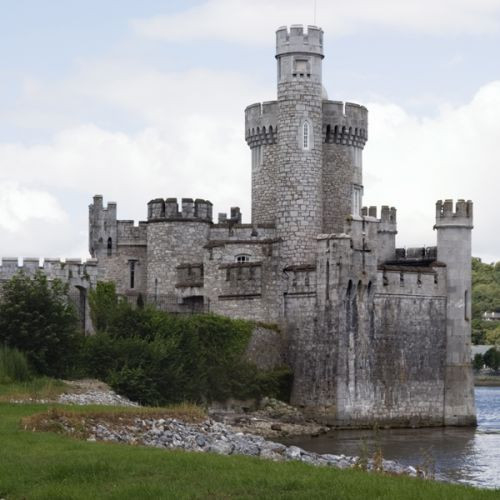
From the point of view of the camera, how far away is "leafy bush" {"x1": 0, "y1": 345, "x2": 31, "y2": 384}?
154 feet

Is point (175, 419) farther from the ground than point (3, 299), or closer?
closer

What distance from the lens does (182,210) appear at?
6481 cm

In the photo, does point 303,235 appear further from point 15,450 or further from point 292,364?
point 15,450

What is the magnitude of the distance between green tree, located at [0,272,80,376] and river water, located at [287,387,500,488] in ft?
30.9

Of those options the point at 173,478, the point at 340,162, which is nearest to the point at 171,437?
the point at 173,478

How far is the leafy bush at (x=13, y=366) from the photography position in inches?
1848

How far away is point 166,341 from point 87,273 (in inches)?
302

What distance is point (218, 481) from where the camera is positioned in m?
24.7

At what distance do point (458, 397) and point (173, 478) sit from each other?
124ft

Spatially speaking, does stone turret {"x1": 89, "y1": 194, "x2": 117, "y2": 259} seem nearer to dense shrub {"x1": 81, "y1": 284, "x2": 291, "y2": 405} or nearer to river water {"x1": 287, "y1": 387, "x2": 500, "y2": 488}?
dense shrub {"x1": 81, "y1": 284, "x2": 291, "y2": 405}

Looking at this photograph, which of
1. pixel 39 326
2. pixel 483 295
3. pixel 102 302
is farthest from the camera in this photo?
pixel 483 295

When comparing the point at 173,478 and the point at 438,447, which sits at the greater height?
the point at 173,478

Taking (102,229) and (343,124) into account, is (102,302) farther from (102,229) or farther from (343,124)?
(343,124)

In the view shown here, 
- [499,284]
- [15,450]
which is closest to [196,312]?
[15,450]
